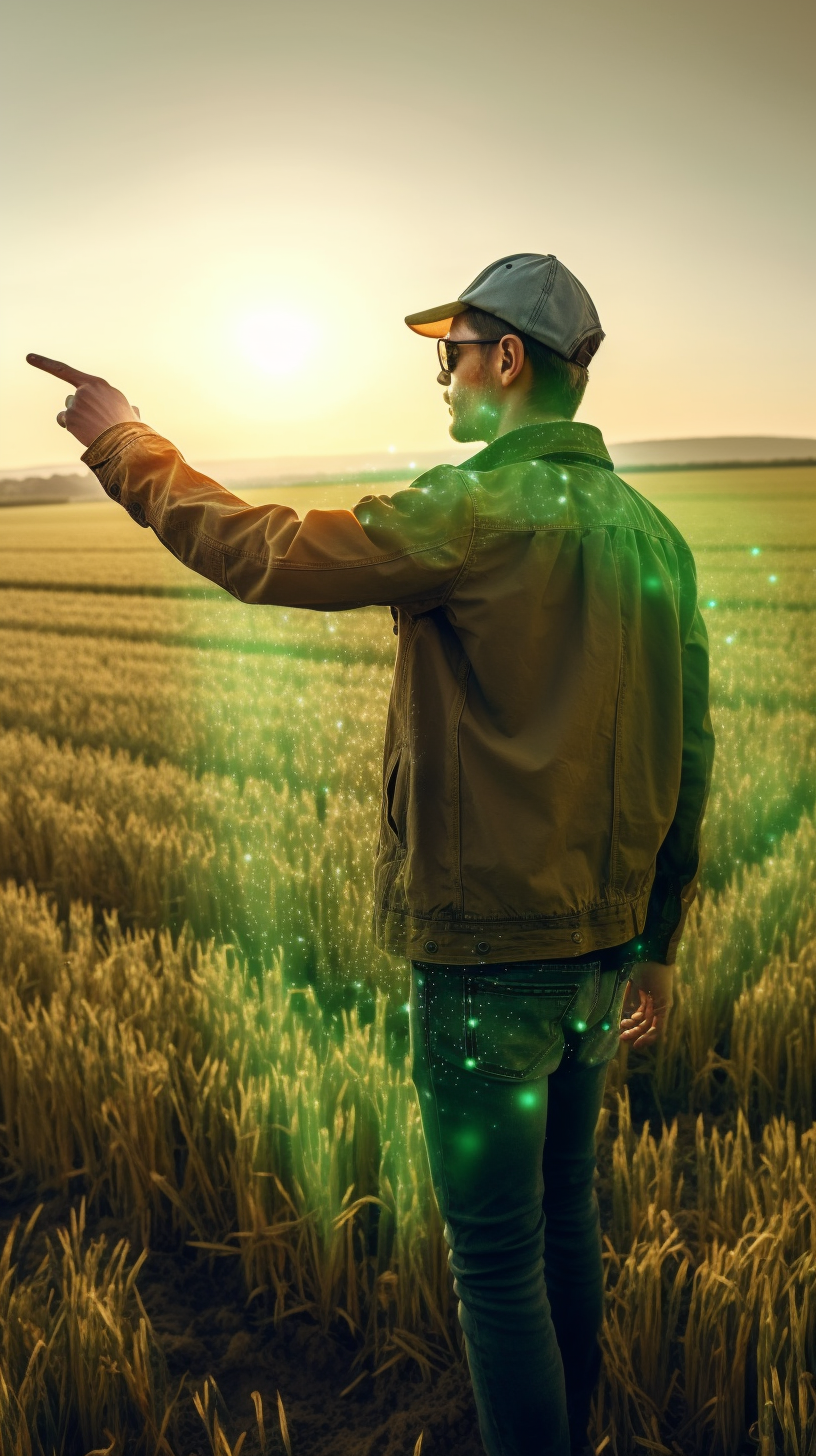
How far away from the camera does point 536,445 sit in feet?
4.21

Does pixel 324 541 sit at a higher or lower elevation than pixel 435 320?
lower

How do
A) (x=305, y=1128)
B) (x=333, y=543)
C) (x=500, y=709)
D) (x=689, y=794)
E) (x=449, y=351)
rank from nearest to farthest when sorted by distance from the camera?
1. (x=333, y=543)
2. (x=500, y=709)
3. (x=449, y=351)
4. (x=689, y=794)
5. (x=305, y=1128)

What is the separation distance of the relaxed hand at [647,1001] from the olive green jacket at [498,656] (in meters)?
0.34

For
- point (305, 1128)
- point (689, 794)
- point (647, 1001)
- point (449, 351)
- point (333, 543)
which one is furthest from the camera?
point (305, 1128)

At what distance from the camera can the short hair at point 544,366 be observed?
4.32 feet

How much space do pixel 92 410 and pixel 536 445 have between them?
0.56 m

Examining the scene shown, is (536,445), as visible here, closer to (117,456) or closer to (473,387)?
(473,387)

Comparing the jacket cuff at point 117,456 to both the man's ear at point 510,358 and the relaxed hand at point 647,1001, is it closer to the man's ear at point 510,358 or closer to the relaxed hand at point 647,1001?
the man's ear at point 510,358

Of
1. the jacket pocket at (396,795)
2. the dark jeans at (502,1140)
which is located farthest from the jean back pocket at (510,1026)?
the jacket pocket at (396,795)

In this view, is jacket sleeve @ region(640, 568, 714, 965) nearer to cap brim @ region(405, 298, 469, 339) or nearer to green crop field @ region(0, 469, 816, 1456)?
cap brim @ region(405, 298, 469, 339)

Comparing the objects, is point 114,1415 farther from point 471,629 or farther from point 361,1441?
point 471,629

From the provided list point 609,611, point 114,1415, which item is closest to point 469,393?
point 609,611

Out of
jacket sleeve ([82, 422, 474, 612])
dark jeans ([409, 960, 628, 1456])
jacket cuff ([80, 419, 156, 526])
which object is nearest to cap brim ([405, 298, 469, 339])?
jacket sleeve ([82, 422, 474, 612])

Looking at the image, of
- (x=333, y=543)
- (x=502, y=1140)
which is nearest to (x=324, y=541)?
(x=333, y=543)
